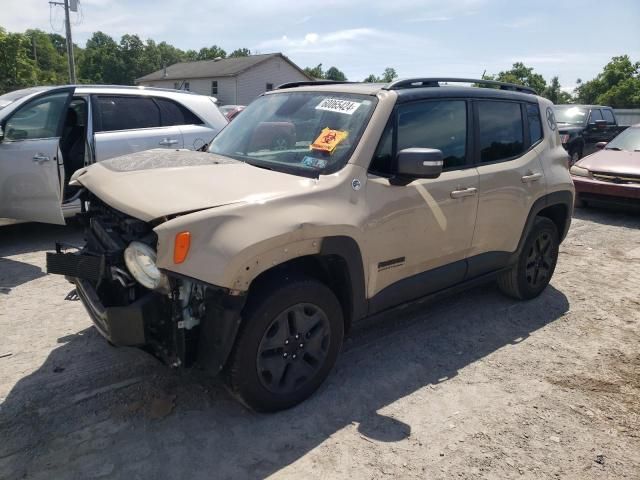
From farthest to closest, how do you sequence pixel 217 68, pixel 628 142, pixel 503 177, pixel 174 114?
pixel 217 68
pixel 628 142
pixel 174 114
pixel 503 177

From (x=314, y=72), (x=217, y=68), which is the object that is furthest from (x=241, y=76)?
(x=314, y=72)

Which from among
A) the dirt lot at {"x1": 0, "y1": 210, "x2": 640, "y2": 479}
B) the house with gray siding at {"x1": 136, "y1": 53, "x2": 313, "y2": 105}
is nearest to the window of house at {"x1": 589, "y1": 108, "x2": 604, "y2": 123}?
the dirt lot at {"x1": 0, "y1": 210, "x2": 640, "y2": 479}

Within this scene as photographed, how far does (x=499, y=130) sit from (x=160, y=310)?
121 inches

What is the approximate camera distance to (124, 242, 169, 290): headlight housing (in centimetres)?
254

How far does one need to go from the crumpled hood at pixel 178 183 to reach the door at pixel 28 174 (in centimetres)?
252

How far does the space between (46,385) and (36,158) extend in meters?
3.40

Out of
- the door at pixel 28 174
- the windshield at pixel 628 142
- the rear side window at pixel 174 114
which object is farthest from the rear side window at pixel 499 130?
the windshield at pixel 628 142

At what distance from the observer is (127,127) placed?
657cm

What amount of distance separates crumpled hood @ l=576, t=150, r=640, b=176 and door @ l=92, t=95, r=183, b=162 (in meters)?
7.23

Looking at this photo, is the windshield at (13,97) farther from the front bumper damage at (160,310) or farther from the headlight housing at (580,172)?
the headlight housing at (580,172)

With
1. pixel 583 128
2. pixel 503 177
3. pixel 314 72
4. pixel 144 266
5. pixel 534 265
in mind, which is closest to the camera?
pixel 144 266

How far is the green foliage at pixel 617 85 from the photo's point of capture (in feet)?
154

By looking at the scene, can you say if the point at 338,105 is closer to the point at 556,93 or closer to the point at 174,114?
the point at 174,114

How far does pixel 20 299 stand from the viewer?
14.9ft
